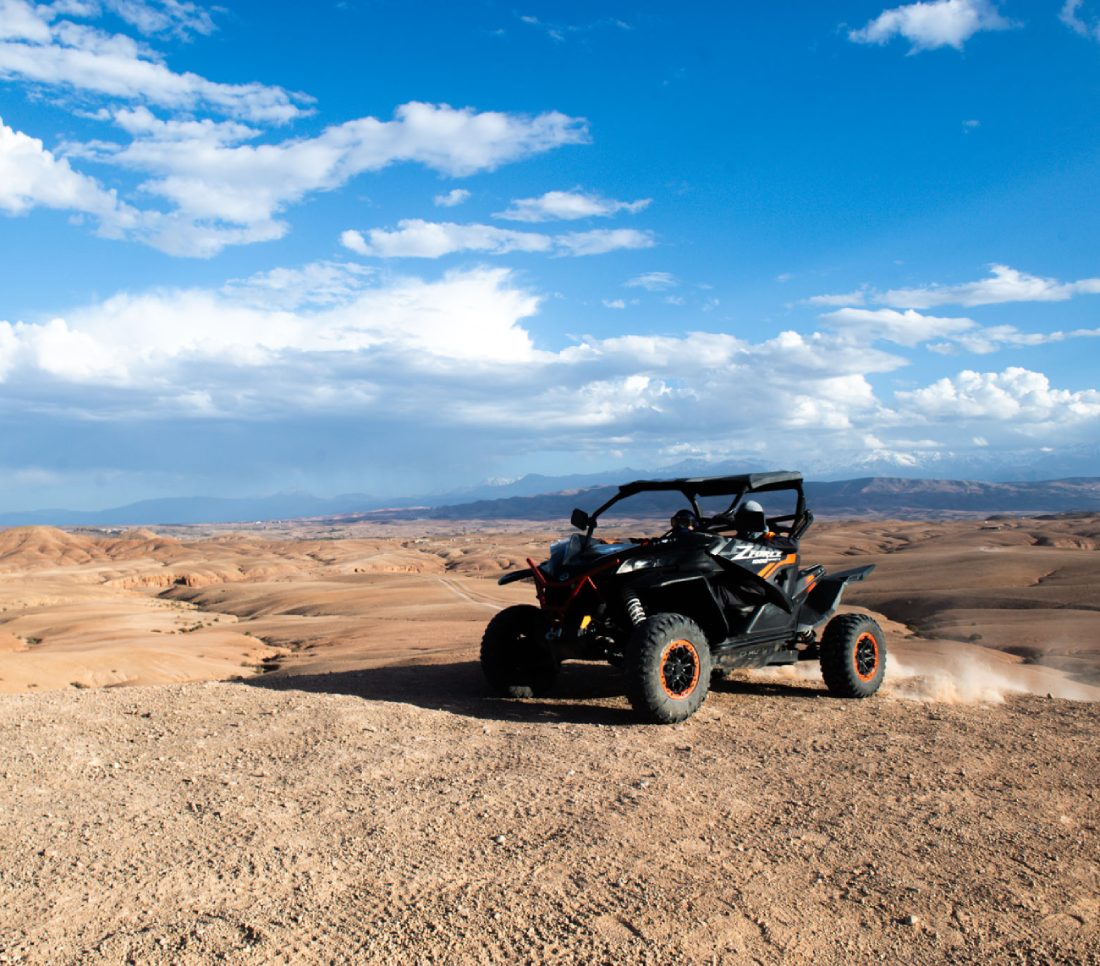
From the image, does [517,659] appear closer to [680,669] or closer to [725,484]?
[680,669]

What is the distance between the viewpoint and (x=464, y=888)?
4.14 meters

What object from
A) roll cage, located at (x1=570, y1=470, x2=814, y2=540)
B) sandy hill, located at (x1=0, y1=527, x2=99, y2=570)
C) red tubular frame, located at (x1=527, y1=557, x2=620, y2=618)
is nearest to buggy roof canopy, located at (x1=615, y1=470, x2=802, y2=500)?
roll cage, located at (x1=570, y1=470, x2=814, y2=540)

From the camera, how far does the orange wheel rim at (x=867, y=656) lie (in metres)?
9.20

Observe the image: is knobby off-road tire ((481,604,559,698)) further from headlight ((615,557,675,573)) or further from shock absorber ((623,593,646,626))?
headlight ((615,557,675,573))

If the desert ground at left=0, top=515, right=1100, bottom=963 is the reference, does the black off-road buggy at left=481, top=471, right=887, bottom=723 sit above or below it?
above

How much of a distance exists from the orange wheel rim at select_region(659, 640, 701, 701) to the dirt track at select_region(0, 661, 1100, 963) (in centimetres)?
38

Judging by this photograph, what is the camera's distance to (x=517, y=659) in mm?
9016

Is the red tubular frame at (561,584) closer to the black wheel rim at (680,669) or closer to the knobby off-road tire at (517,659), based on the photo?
the knobby off-road tire at (517,659)

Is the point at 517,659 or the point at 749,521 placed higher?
the point at 749,521

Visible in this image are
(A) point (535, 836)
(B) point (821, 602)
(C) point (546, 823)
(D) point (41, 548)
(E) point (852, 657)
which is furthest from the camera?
(D) point (41, 548)

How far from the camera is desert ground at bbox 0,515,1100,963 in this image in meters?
3.72

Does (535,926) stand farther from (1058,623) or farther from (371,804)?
(1058,623)

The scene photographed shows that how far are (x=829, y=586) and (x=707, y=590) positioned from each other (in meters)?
2.15

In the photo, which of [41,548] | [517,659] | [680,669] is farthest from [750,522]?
[41,548]
